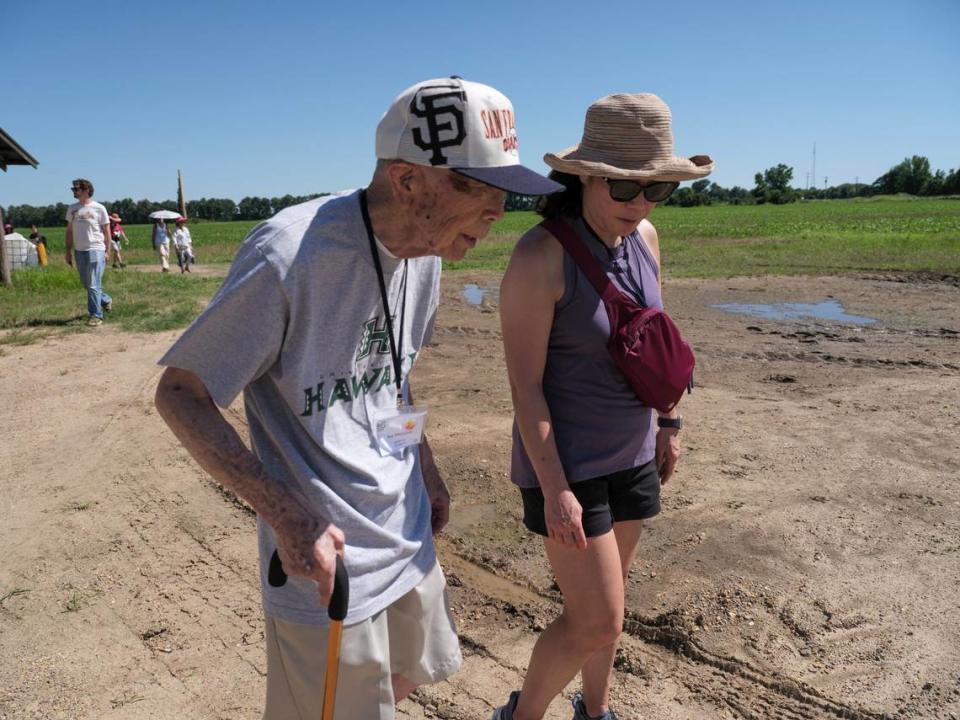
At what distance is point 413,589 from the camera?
2.00 metres

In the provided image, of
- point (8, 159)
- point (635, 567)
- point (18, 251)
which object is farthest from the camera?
point (18, 251)

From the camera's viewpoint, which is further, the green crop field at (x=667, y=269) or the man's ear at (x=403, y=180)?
the green crop field at (x=667, y=269)

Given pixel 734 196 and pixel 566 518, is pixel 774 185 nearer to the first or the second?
pixel 734 196

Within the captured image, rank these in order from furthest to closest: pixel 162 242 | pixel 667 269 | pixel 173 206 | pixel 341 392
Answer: pixel 173 206, pixel 162 242, pixel 667 269, pixel 341 392

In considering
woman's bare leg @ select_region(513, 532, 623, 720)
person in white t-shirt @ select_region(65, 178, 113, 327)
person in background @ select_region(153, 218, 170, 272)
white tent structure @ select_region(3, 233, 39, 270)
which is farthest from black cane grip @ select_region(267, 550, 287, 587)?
person in background @ select_region(153, 218, 170, 272)

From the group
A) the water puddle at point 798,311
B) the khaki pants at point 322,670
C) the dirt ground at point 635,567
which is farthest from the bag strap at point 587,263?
the water puddle at point 798,311

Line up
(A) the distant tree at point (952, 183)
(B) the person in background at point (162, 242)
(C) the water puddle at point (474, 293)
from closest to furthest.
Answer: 1. (C) the water puddle at point (474, 293)
2. (B) the person in background at point (162, 242)
3. (A) the distant tree at point (952, 183)

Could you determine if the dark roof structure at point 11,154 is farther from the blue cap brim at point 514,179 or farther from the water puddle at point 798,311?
the blue cap brim at point 514,179

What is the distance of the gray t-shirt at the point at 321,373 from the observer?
1.55 metres

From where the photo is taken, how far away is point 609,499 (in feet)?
8.05

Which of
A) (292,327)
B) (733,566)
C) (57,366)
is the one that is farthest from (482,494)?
(57,366)

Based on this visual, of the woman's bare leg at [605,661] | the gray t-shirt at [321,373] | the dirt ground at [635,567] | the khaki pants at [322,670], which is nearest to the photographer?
the gray t-shirt at [321,373]

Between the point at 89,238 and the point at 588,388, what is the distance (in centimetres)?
977

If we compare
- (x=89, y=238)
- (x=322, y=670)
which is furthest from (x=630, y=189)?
(x=89, y=238)
